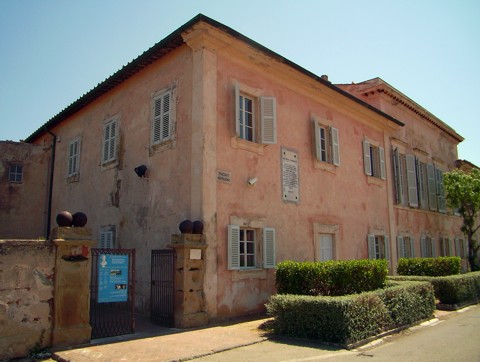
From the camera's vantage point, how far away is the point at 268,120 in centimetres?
1140

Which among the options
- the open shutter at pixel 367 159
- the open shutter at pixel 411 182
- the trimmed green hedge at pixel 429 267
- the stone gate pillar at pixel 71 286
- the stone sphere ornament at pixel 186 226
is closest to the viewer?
the stone gate pillar at pixel 71 286

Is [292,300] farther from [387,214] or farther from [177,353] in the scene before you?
[387,214]

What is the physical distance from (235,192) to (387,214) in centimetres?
915

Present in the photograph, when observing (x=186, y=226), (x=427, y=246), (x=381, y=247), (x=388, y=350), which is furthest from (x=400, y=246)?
(x=186, y=226)

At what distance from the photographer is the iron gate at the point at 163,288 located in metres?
9.14

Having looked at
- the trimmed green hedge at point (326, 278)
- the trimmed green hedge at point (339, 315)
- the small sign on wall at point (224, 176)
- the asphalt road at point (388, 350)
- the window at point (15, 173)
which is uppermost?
the window at point (15, 173)

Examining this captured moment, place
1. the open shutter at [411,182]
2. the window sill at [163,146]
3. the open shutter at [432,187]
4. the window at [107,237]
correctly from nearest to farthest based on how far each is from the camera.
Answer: the window sill at [163,146] < the window at [107,237] < the open shutter at [411,182] < the open shutter at [432,187]

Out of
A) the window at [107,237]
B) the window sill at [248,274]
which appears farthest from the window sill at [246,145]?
the window at [107,237]

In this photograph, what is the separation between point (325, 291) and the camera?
942 cm

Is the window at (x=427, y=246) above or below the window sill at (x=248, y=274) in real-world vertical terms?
above

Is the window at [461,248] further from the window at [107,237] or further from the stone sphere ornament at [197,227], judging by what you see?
the window at [107,237]

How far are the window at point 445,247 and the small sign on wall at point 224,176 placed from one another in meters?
15.8

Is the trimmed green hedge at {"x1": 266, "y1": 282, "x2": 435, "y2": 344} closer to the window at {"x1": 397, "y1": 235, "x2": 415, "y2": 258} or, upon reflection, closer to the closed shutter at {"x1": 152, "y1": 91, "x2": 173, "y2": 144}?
the closed shutter at {"x1": 152, "y1": 91, "x2": 173, "y2": 144}

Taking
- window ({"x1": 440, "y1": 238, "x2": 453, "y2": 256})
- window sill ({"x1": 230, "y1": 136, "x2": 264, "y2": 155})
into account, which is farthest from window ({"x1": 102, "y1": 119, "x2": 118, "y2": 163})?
window ({"x1": 440, "y1": 238, "x2": 453, "y2": 256})
